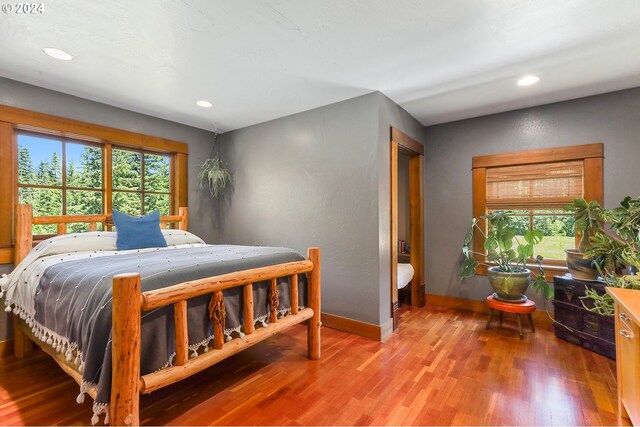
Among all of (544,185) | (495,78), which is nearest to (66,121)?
(495,78)

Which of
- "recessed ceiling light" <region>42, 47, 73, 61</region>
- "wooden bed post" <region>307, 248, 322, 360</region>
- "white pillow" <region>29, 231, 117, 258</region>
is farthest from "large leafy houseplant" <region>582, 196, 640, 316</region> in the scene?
"recessed ceiling light" <region>42, 47, 73, 61</region>

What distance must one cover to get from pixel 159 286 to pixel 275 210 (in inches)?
85.6

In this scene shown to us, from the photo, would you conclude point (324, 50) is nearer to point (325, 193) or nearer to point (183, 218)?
point (325, 193)

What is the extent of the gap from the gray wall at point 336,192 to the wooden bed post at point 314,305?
2.06 feet

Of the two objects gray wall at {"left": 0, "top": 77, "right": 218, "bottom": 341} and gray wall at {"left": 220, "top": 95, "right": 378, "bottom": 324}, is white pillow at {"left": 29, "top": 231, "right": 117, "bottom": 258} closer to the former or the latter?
gray wall at {"left": 0, "top": 77, "right": 218, "bottom": 341}

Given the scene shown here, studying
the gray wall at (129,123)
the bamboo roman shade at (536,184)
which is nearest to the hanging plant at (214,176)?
the gray wall at (129,123)

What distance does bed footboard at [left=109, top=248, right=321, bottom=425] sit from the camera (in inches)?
51.9

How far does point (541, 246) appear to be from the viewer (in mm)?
3322

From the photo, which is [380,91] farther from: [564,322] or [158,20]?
[564,322]

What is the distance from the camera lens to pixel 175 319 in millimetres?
1558

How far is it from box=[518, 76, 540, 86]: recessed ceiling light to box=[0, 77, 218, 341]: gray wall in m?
3.68

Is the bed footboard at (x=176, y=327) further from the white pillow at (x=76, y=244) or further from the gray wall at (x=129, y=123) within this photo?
the gray wall at (x=129, y=123)

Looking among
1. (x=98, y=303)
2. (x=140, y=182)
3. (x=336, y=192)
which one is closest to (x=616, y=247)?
(x=336, y=192)

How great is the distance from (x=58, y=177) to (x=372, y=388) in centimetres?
345
